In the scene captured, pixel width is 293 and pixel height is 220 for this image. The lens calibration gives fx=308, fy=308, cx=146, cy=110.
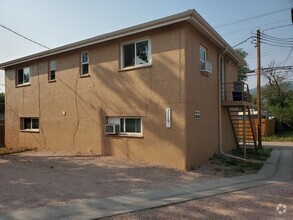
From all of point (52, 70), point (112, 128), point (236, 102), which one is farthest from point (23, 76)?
point (236, 102)

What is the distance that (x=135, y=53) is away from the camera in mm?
12117

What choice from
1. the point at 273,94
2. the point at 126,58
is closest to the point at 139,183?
the point at 126,58

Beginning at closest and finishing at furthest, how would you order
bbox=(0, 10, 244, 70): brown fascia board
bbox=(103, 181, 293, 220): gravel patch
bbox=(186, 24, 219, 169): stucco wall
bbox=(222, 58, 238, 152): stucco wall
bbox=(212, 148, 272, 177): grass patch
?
bbox=(103, 181, 293, 220): gravel patch < bbox=(0, 10, 244, 70): brown fascia board < bbox=(212, 148, 272, 177): grass patch < bbox=(186, 24, 219, 169): stucco wall < bbox=(222, 58, 238, 152): stucco wall

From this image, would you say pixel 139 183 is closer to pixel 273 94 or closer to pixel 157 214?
pixel 157 214

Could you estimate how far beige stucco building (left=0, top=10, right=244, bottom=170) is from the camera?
10797 mm

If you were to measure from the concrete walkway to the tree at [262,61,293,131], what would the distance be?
75.7 ft

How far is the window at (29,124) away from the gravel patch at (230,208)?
40.7 feet

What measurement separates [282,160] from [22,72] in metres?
14.6

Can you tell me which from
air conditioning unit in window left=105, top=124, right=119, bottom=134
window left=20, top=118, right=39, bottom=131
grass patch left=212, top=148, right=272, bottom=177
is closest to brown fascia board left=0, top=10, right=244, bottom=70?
window left=20, top=118, right=39, bottom=131

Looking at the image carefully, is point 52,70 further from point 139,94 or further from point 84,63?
point 139,94

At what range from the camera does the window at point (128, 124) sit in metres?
12.0

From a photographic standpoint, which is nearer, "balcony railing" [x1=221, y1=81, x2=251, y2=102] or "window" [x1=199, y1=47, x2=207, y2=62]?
"window" [x1=199, y1=47, x2=207, y2=62]

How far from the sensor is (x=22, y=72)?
1788 cm

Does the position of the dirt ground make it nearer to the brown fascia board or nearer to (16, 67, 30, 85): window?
the brown fascia board
